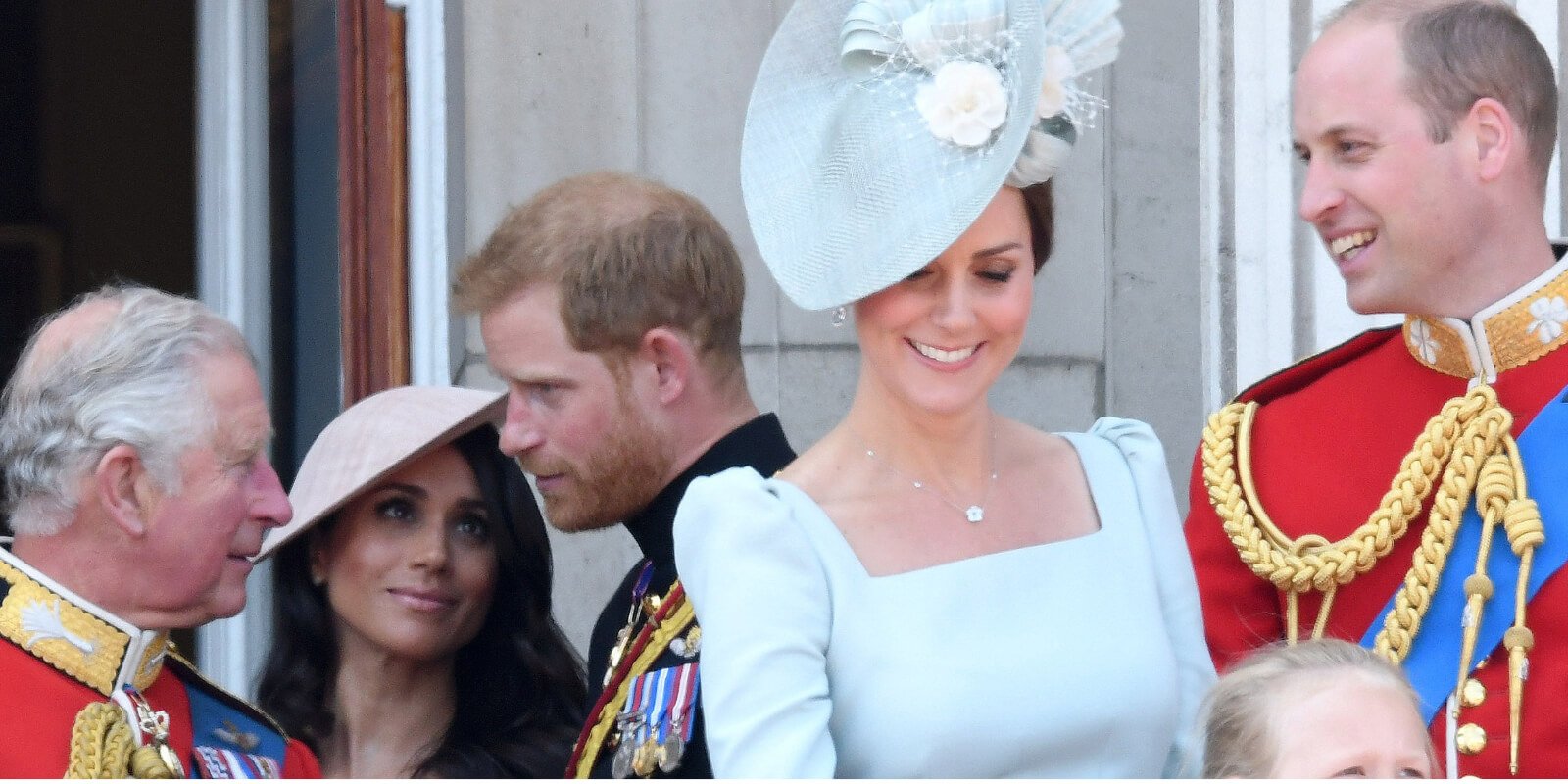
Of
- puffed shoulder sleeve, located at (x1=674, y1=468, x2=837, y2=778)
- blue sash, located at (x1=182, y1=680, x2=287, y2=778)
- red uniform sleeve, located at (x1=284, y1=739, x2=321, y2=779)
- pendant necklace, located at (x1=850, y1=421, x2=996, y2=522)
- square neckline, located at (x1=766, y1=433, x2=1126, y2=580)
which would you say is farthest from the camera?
red uniform sleeve, located at (x1=284, y1=739, x2=321, y2=779)

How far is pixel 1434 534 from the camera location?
2.47 meters

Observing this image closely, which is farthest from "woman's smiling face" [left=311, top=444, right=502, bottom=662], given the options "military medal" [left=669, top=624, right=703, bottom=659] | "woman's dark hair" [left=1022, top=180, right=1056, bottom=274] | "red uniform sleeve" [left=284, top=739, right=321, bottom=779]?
"woman's dark hair" [left=1022, top=180, right=1056, bottom=274]

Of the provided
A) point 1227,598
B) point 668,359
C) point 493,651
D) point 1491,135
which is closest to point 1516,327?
point 1491,135

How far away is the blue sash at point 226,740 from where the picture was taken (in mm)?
2588

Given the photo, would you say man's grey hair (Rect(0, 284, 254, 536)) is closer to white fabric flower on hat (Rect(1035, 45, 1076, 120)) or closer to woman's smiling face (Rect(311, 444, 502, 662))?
woman's smiling face (Rect(311, 444, 502, 662))

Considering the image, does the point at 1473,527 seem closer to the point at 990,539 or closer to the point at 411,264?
the point at 990,539

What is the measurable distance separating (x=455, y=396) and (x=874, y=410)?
116cm

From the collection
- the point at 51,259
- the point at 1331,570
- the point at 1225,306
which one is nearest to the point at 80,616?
the point at 1331,570

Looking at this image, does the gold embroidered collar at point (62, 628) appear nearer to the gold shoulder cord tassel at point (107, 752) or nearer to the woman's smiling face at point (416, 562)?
the gold shoulder cord tassel at point (107, 752)

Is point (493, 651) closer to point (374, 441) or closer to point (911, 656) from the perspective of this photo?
point (374, 441)

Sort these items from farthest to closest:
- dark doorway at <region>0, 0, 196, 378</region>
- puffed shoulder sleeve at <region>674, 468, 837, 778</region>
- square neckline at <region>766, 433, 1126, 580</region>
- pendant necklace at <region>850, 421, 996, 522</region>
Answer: dark doorway at <region>0, 0, 196, 378</region> < pendant necklace at <region>850, 421, 996, 522</region> < square neckline at <region>766, 433, 1126, 580</region> < puffed shoulder sleeve at <region>674, 468, 837, 778</region>

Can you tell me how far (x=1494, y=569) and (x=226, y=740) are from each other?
1551 mm

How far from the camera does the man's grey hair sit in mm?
2482

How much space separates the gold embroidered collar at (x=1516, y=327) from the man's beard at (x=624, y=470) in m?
1.02
